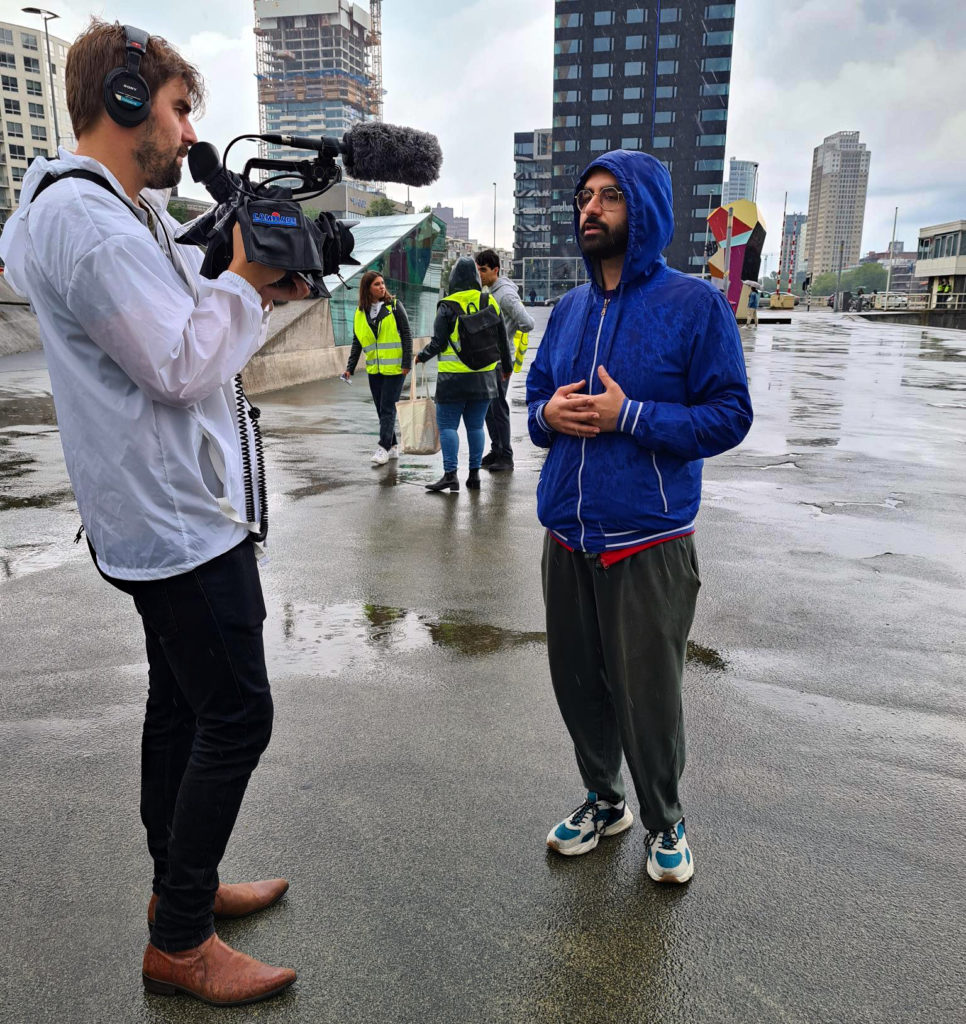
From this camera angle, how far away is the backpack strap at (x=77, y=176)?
1.78 m

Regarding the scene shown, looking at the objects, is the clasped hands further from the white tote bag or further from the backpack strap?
the white tote bag

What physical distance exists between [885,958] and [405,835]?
142 centimetres

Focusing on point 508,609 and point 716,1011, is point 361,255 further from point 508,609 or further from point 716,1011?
point 716,1011

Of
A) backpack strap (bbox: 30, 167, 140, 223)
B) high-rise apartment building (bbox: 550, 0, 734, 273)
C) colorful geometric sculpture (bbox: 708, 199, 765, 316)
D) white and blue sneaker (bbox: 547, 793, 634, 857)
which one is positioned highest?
high-rise apartment building (bbox: 550, 0, 734, 273)

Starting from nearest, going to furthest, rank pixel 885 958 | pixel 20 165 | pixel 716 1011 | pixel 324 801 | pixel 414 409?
pixel 716 1011, pixel 885 958, pixel 324 801, pixel 414 409, pixel 20 165

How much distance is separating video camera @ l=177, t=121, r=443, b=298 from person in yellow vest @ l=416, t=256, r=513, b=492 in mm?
4752

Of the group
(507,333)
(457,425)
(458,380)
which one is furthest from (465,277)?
(457,425)

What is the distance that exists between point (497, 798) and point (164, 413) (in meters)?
1.83

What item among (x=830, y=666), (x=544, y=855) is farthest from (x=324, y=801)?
(x=830, y=666)

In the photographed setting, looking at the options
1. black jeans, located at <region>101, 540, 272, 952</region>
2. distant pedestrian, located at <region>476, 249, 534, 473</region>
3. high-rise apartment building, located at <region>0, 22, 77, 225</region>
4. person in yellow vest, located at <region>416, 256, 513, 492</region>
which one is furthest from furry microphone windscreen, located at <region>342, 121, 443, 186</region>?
high-rise apartment building, located at <region>0, 22, 77, 225</region>

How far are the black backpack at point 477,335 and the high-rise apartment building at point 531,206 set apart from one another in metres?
124

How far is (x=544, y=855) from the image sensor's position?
8.95ft

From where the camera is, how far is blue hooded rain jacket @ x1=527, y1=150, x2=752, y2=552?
241 centimetres

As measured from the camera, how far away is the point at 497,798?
3.03 meters
